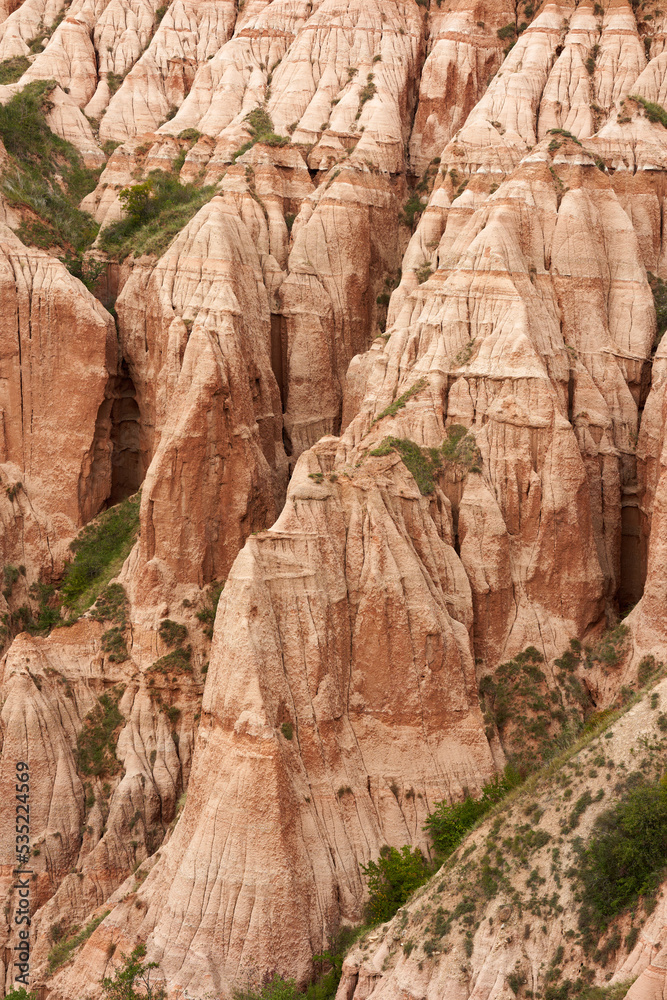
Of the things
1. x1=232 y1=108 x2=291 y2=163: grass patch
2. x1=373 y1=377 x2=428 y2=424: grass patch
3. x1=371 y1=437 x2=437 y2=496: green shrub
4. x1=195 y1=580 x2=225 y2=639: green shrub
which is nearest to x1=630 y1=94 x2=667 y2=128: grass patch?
x1=232 y1=108 x2=291 y2=163: grass patch

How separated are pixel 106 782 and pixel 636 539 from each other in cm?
1914

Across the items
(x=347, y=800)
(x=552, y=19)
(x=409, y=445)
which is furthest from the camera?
(x=552, y=19)

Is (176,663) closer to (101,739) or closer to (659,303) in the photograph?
(101,739)

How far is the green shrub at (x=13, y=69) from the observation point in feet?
214

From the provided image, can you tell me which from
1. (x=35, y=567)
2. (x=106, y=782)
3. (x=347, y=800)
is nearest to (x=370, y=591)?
(x=347, y=800)

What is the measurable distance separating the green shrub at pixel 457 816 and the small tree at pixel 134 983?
8.14 m

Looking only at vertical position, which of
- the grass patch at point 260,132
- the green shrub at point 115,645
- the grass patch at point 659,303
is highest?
the grass patch at point 260,132

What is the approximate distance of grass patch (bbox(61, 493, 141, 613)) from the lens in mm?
46781

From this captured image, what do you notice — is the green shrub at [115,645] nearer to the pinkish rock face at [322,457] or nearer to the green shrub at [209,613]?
the pinkish rock face at [322,457]

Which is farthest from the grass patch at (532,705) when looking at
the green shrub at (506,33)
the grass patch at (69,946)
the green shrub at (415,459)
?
the green shrub at (506,33)

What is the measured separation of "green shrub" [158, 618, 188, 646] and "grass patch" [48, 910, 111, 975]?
906cm

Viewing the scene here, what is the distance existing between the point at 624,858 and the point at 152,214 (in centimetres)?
3571

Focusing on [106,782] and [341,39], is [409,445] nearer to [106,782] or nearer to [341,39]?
[106,782]

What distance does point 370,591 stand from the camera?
1441 inches
